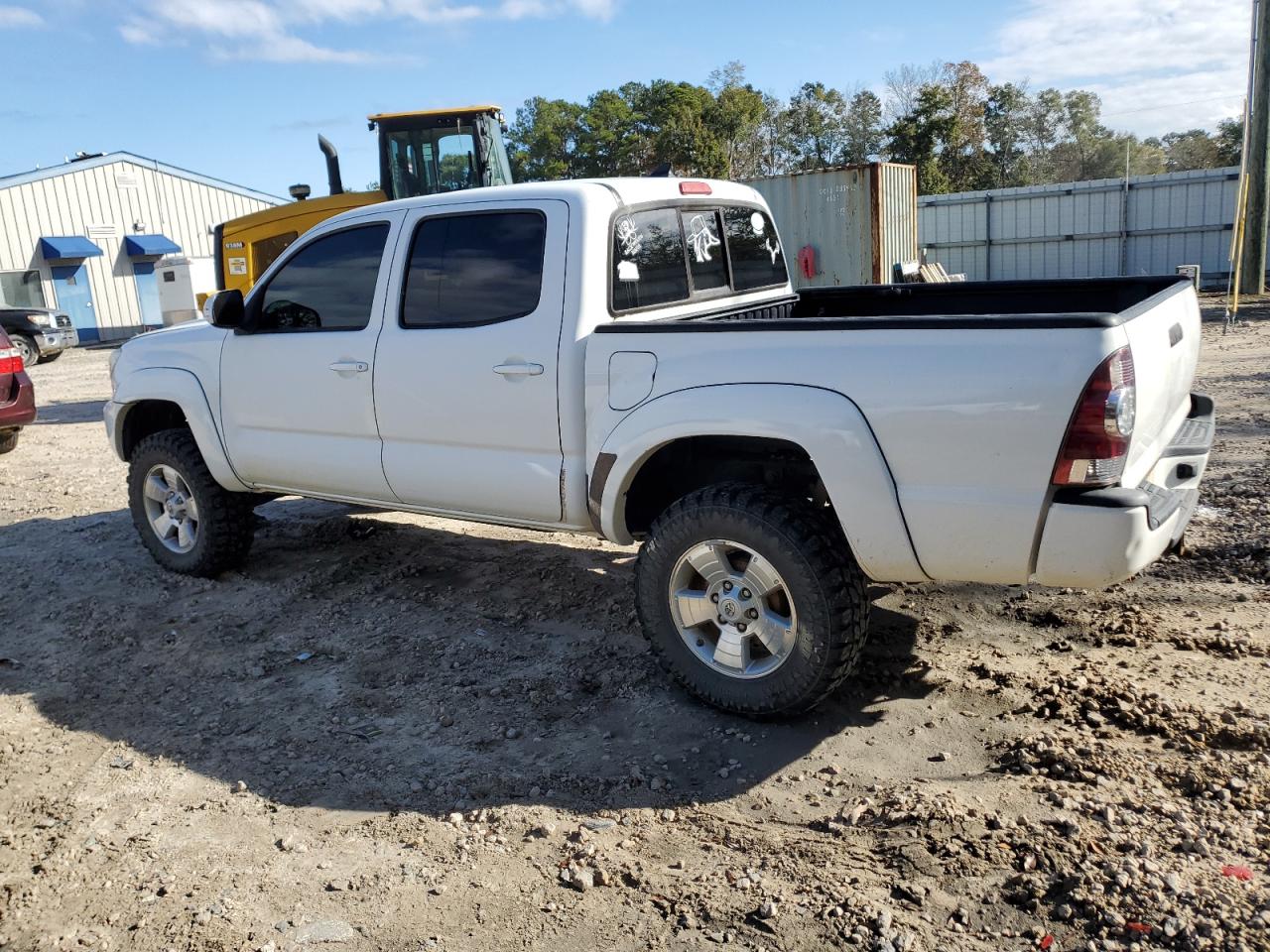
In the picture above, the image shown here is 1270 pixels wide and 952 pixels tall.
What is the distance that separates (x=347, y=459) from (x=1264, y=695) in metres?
4.14

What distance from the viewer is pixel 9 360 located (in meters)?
9.85

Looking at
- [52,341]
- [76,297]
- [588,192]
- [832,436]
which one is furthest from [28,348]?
[832,436]

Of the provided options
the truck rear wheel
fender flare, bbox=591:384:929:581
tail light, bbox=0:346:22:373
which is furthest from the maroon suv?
fender flare, bbox=591:384:929:581

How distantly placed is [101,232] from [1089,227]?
26477 mm

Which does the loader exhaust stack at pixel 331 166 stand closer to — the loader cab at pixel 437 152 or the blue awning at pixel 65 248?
the loader cab at pixel 437 152

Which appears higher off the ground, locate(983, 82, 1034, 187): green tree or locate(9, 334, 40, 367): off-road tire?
locate(983, 82, 1034, 187): green tree

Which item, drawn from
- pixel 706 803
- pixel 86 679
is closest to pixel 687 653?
pixel 706 803

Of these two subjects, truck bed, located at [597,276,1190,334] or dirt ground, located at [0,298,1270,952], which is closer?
dirt ground, located at [0,298,1270,952]

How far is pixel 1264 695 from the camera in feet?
12.9

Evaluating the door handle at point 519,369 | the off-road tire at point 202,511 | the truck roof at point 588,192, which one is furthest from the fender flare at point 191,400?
the door handle at point 519,369

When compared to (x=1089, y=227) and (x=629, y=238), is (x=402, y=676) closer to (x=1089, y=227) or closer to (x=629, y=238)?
(x=629, y=238)

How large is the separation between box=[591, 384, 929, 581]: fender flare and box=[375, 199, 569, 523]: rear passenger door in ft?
2.52

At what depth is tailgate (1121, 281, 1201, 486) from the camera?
3371mm

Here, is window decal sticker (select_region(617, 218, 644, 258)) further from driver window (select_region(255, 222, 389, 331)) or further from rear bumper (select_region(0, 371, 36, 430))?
rear bumper (select_region(0, 371, 36, 430))
